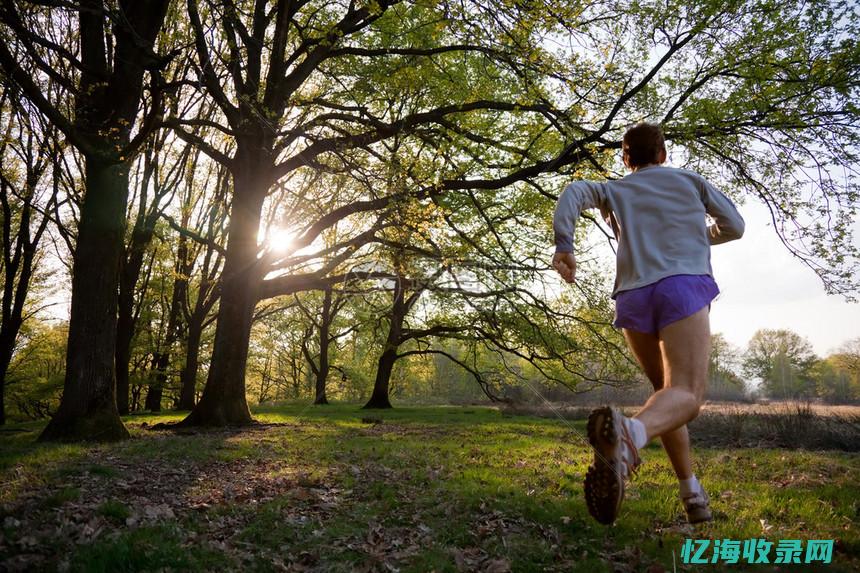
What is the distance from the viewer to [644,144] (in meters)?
3.38

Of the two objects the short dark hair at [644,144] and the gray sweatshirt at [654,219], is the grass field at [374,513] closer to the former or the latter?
the gray sweatshirt at [654,219]

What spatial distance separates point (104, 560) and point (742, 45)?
1073 centimetres

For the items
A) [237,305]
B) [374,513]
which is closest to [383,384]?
[237,305]

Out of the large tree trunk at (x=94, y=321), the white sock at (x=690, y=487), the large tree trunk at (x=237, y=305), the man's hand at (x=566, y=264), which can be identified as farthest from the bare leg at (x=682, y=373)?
the large tree trunk at (x=237, y=305)

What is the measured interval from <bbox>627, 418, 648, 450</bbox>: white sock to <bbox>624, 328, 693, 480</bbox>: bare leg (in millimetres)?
688

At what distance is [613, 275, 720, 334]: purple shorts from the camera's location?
2.80 m

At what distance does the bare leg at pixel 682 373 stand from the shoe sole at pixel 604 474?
249mm

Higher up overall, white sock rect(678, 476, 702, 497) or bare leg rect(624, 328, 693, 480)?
bare leg rect(624, 328, 693, 480)

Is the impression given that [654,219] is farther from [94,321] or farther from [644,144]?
[94,321]

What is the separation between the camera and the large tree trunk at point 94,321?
8438 millimetres

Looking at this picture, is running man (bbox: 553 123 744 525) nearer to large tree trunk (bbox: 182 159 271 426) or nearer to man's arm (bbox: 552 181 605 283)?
man's arm (bbox: 552 181 605 283)

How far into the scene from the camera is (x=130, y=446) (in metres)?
7.88

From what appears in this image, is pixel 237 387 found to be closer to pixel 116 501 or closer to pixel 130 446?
pixel 130 446

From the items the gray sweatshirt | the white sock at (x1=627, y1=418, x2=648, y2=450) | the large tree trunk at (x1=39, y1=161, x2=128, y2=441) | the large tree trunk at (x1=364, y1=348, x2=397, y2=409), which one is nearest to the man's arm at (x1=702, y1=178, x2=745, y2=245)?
the gray sweatshirt
